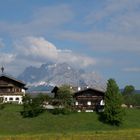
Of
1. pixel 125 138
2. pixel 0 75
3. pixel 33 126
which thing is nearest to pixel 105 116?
pixel 33 126

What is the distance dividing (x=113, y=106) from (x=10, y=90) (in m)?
38.4

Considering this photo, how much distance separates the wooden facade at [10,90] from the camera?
12044 centimetres

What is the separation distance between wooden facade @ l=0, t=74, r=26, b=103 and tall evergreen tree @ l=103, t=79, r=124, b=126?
3187 centimetres

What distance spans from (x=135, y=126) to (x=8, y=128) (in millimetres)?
21368

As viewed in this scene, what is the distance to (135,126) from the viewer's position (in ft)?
280

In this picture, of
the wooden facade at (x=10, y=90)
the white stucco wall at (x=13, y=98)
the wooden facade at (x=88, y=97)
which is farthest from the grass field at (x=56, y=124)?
the wooden facade at (x=10, y=90)

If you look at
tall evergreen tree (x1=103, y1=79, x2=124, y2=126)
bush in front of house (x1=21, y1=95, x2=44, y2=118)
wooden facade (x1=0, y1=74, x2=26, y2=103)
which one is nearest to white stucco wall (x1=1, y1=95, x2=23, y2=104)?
wooden facade (x1=0, y1=74, x2=26, y2=103)

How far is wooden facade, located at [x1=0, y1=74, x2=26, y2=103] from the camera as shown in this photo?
120 meters

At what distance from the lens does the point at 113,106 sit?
9000 centimetres

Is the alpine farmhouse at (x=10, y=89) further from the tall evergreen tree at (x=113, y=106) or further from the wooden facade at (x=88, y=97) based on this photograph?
the tall evergreen tree at (x=113, y=106)

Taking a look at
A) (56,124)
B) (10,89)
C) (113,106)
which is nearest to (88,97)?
(10,89)

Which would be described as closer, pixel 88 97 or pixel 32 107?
pixel 32 107

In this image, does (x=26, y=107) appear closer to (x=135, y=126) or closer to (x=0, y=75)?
(x=135, y=126)

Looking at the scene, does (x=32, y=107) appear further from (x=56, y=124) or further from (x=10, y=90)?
(x=10, y=90)
